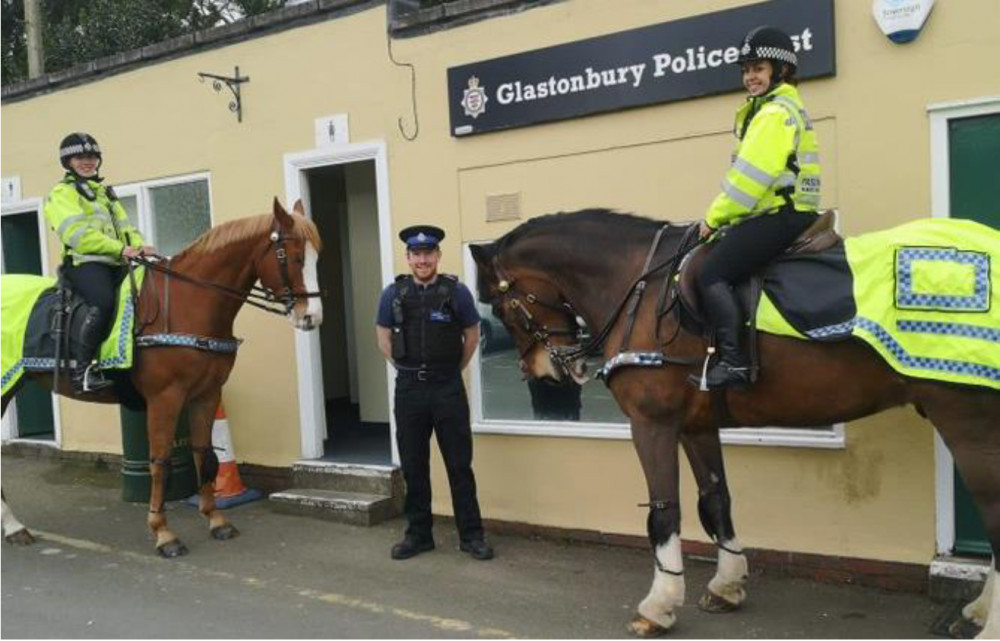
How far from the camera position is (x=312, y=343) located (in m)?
7.87

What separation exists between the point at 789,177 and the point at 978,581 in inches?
97.5

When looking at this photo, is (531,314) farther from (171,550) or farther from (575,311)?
(171,550)

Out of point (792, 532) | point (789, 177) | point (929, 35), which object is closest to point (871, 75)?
point (929, 35)

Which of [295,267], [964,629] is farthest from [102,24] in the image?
[964,629]

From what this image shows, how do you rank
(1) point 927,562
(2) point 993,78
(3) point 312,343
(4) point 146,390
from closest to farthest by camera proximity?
(2) point 993,78
(1) point 927,562
(4) point 146,390
(3) point 312,343

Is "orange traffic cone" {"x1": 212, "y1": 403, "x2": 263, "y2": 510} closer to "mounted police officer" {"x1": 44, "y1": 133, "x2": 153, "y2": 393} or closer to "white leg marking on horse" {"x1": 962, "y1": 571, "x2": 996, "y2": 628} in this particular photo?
"mounted police officer" {"x1": 44, "y1": 133, "x2": 153, "y2": 393}

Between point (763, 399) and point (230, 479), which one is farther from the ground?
point (763, 399)

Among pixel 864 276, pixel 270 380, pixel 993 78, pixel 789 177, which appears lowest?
pixel 270 380

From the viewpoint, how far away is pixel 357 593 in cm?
556

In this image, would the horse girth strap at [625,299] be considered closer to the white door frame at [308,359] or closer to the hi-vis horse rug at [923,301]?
the hi-vis horse rug at [923,301]

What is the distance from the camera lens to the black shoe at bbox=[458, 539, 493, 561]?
6.12m

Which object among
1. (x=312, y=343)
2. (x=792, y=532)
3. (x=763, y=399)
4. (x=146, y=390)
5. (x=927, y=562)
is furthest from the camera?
(x=312, y=343)

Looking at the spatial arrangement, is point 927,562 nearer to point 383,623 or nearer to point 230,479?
point 383,623

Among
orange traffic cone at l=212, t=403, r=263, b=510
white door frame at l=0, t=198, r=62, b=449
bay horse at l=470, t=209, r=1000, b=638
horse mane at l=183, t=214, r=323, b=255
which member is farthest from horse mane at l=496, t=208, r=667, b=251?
white door frame at l=0, t=198, r=62, b=449
